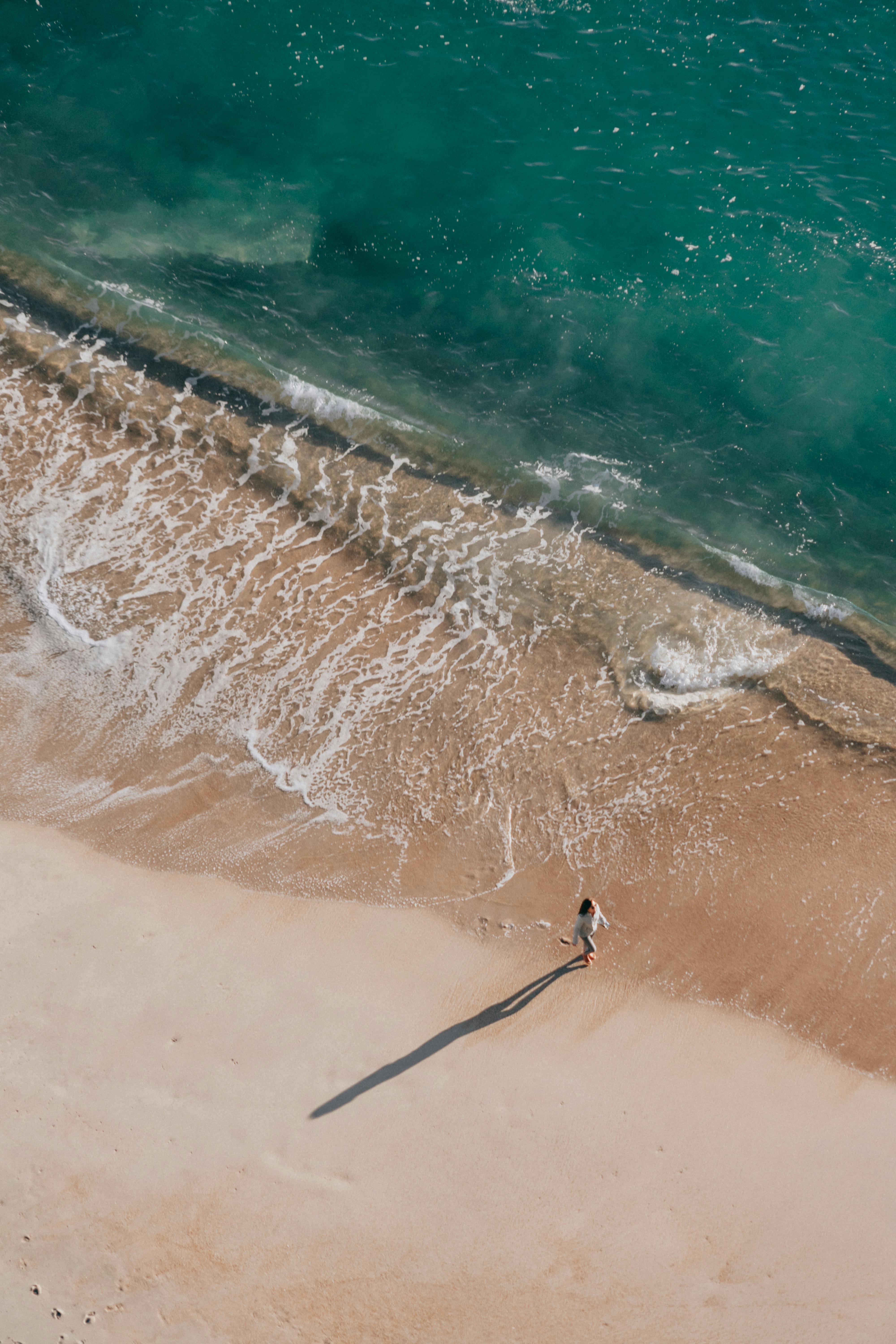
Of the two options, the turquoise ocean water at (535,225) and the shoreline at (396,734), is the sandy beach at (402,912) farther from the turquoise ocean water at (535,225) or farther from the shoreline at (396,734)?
the turquoise ocean water at (535,225)

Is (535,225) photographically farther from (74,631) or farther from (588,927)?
(588,927)

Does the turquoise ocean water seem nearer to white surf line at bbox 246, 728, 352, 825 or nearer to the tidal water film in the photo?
the tidal water film

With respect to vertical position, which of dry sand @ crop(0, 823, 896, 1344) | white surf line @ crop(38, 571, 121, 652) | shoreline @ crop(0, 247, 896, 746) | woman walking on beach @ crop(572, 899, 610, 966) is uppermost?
shoreline @ crop(0, 247, 896, 746)

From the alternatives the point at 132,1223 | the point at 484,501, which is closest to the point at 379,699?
the point at 484,501

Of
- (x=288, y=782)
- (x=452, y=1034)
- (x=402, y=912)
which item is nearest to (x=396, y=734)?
(x=288, y=782)

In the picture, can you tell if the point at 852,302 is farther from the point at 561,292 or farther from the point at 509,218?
the point at 509,218

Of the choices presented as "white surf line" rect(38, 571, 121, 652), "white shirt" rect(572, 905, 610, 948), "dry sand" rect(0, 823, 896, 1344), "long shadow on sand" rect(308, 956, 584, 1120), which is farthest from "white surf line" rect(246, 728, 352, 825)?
"white shirt" rect(572, 905, 610, 948)
